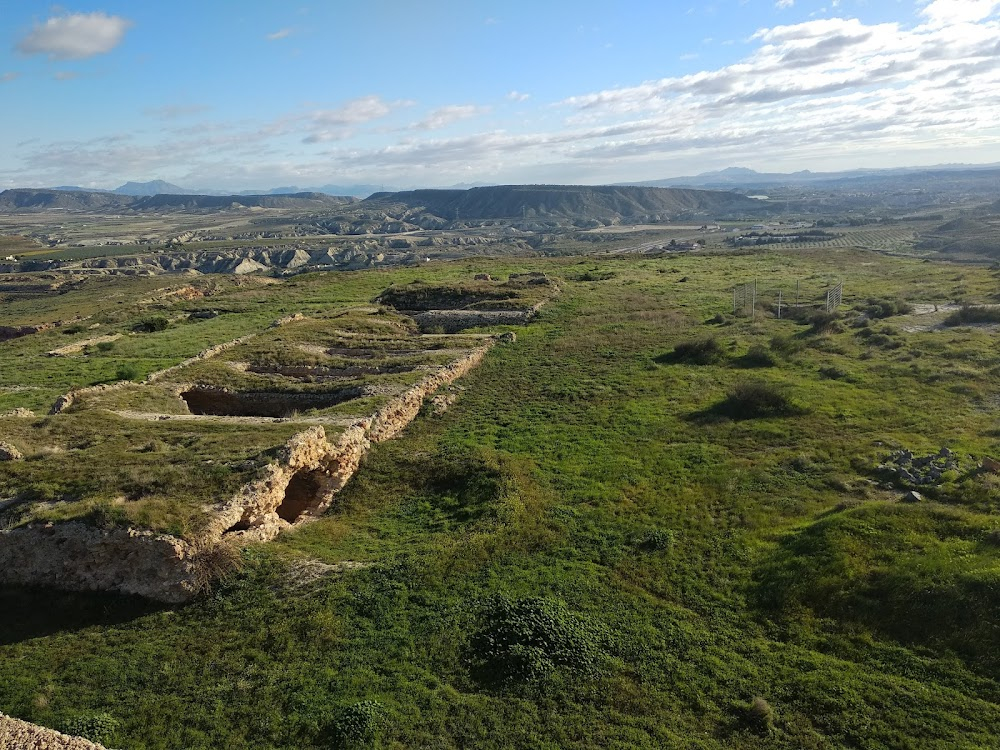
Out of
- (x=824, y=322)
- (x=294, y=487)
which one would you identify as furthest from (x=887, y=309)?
(x=294, y=487)

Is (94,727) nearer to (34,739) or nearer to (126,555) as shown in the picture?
(34,739)

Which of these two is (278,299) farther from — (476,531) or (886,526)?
(886,526)

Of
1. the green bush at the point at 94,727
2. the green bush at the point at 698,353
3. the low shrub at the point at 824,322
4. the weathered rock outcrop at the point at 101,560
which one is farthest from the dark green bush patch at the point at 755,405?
the green bush at the point at 94,727

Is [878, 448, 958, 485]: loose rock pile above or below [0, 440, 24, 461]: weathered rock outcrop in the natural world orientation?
below

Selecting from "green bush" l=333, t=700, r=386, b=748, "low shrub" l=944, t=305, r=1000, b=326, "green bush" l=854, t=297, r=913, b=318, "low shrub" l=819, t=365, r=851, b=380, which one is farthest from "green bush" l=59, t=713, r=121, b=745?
"green bush" l=854, t=297, r=913, b=318

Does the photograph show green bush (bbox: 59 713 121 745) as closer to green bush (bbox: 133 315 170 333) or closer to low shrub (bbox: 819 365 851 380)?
low shrub (bbox: 819 365 851 380)

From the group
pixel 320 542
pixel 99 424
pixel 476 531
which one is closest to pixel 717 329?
pixel 476 531
